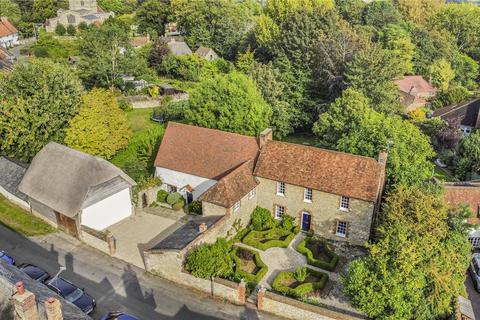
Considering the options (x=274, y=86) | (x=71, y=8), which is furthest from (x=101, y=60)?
(x=71, y=8)

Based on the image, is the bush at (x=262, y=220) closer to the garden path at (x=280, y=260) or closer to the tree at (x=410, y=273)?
the garden path at (x=280, y=260)

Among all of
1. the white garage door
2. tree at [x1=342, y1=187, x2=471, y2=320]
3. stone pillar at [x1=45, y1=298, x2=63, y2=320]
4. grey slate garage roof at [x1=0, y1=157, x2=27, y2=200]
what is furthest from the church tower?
stone pillar at [x1=45, y1=298, x2=63, y2=320]

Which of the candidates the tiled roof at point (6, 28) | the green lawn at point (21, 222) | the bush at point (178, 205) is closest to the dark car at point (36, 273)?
the green lawn at point (21, 222)

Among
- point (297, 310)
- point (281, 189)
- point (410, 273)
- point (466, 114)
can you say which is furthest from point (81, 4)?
point (410, 273)

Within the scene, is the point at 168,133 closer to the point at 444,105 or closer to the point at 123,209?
the point at 123,209

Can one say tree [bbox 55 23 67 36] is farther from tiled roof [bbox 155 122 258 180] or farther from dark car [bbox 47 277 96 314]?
dark car [bbox 47 277 96 314]
